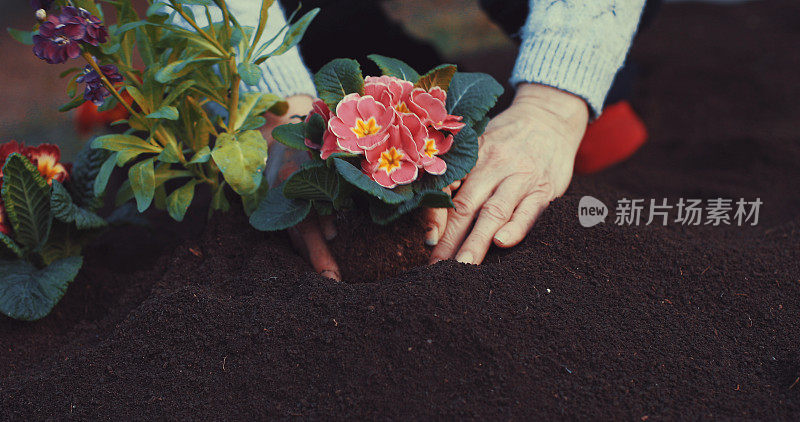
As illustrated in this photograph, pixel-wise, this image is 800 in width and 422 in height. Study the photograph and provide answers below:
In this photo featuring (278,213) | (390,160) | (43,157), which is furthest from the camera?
(43,157)

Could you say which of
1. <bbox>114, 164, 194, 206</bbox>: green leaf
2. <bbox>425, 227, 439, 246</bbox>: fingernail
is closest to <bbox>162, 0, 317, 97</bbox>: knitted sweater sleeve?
<bbox>114, 164, 194, 206</bbox>: green leaf

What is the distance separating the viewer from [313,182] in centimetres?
162

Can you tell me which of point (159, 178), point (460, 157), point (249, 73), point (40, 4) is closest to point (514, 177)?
point (460, 157)

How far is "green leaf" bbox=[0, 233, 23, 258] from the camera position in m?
1.76

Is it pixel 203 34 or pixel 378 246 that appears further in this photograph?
pixel 378 246

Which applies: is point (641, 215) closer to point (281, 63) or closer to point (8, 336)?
point (281, 63)

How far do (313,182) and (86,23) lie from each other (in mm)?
660

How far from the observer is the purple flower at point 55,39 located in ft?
4.55

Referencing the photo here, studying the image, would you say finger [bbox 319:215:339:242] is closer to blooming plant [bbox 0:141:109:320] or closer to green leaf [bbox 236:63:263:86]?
green leaf [bbox 236:63:263:86]

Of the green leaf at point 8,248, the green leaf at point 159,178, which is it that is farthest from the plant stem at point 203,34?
the green leaf at point 8,248

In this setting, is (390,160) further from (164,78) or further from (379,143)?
(164,78)

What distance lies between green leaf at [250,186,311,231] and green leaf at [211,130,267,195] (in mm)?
98

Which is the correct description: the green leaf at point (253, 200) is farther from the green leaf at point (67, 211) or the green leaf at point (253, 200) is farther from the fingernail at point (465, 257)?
the fingernail at point (465, 257)

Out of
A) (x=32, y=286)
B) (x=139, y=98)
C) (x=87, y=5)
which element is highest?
(x=87, y=5)
